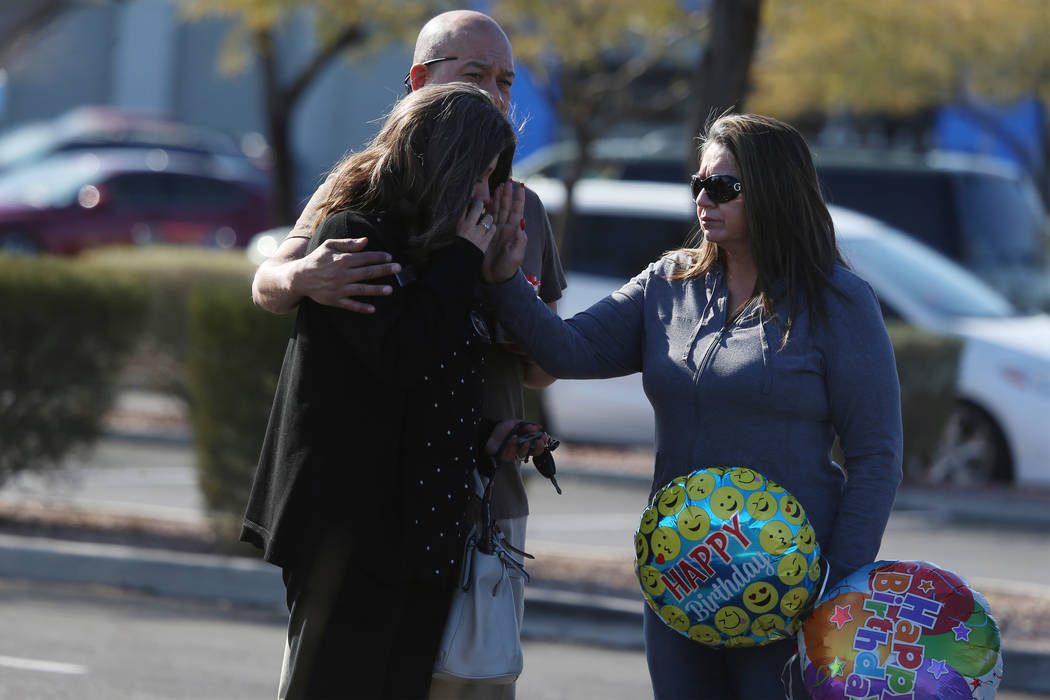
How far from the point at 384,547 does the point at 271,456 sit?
29 cm

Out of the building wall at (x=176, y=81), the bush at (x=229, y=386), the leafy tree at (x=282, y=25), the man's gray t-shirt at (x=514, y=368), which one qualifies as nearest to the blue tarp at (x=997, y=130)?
the building wall at (x=176, y=81)

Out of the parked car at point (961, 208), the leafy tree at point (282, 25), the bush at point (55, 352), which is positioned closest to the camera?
the bush at point (55, 352)

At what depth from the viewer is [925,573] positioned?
3.05m

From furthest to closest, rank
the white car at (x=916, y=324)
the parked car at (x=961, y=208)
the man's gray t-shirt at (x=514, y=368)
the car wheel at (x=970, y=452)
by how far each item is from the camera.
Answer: the parked car at (x=961, y=208)
the car wheel at (x=970, y=452)
the white car at (x=916, y=324)
the man's gray t-shirt at (x=514, y=368)

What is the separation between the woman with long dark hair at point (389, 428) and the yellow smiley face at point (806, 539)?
26.9 inches

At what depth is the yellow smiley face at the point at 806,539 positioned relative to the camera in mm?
3080

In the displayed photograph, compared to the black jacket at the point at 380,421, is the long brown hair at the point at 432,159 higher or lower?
higher

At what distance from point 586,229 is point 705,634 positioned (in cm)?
976

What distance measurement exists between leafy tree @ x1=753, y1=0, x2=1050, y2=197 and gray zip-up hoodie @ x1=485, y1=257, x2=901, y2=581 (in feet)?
42.4

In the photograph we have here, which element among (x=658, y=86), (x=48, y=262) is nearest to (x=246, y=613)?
(x=48, y=262)

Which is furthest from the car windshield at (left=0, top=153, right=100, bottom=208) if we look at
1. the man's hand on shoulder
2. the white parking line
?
the man's hand on shoulder

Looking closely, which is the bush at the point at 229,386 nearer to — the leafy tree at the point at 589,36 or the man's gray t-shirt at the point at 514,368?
the man's gray t-shirt at the point at 514,368

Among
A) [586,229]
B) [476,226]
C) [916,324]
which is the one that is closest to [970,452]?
[916,324]

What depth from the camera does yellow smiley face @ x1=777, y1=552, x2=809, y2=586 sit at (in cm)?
305
